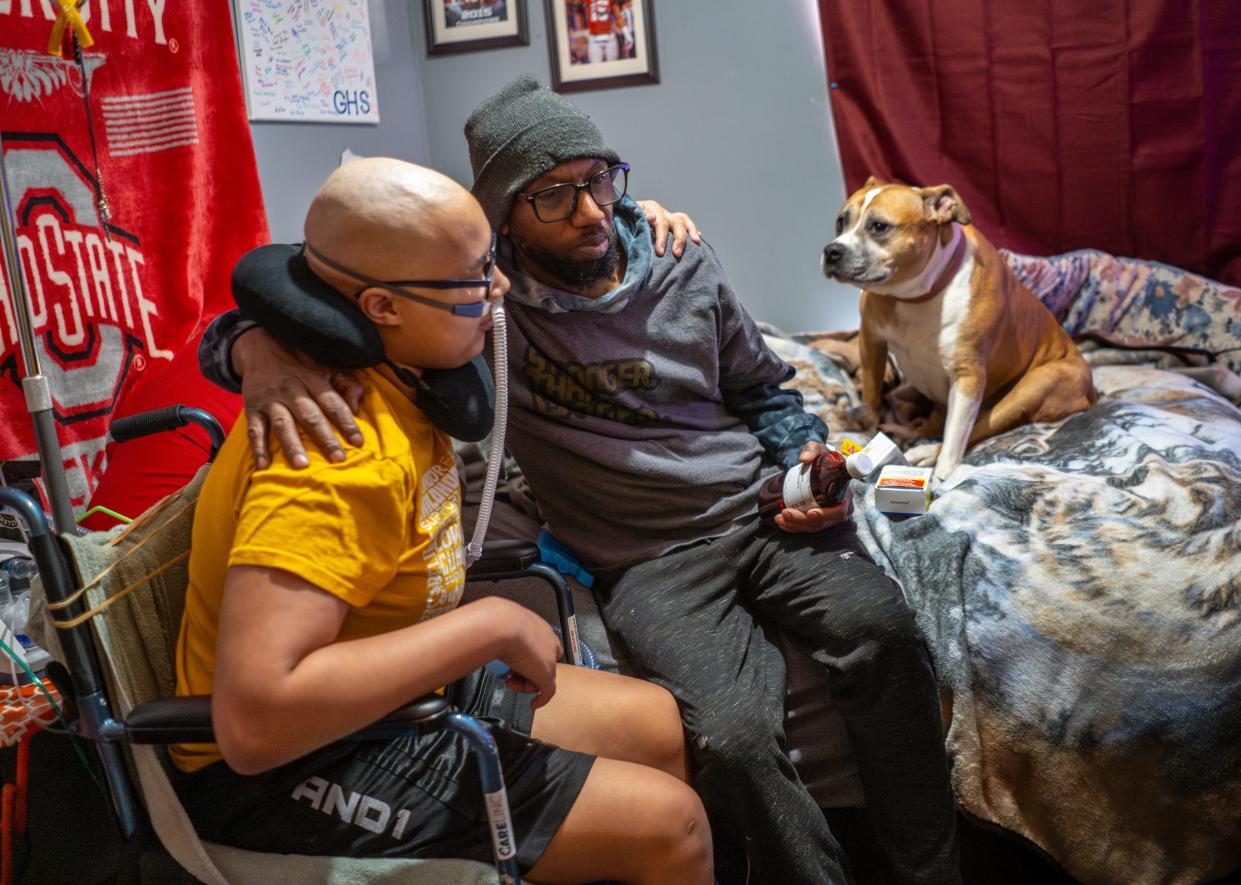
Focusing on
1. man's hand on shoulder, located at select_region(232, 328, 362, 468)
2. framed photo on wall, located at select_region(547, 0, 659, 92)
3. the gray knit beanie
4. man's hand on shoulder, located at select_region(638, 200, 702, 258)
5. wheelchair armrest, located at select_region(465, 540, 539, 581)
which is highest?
framed photo on wall, located at select_region(547, 0, 659, 92)

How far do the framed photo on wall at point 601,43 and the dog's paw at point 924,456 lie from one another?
6.14 feet

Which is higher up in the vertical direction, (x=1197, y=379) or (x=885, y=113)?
(x=885, y=113)

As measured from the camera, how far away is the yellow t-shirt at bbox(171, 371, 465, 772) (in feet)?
3.38

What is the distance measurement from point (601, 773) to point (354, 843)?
30 cm

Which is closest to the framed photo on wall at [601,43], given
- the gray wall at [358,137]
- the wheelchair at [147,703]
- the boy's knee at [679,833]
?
the gray wall at [358,137]

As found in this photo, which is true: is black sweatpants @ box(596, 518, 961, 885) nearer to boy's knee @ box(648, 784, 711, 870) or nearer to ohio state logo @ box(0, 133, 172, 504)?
boy's knee @ box(648, 784, 711, 870)

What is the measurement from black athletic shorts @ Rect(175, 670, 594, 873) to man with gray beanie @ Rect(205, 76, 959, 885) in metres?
0.43

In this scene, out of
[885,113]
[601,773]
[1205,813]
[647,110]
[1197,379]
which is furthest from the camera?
[647,110]

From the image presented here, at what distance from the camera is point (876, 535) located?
6.93 feet

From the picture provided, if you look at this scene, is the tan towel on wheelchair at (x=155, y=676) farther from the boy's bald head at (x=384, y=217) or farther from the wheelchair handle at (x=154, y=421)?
the boy's bald head at (x=384, y=217)

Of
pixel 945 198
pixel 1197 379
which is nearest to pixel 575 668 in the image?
pixel 945 198

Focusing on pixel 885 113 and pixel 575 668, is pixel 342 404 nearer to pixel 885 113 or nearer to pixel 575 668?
pixel 575 668

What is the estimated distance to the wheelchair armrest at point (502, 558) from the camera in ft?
5.18

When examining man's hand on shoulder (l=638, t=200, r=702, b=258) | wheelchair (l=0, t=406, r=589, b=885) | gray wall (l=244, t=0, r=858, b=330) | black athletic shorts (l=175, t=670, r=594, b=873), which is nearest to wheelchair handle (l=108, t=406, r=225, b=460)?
wheelchair (l=0, t=406, r=589, b=885)
